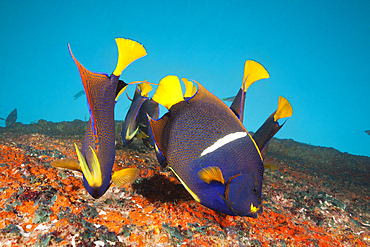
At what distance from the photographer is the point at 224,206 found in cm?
94

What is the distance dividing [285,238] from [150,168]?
1629 mm

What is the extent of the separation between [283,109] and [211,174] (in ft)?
2.48

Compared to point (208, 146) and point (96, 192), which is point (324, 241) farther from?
point (96, 192)

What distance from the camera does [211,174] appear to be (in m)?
0.93

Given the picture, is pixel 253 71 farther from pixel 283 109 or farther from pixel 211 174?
pixel 211 174

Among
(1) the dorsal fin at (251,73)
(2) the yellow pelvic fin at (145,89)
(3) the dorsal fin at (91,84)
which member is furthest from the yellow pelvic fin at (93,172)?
(2) the yellow pelvic fin at (145,89)

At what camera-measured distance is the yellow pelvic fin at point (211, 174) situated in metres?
0.92

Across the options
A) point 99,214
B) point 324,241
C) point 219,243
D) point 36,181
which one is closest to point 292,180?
point 324,241

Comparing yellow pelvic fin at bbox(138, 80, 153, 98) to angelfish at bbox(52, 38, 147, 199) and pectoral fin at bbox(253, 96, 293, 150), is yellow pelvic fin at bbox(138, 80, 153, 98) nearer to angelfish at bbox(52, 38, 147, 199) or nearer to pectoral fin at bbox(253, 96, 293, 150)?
angelfish at bbox(52, 38, 147, 199)

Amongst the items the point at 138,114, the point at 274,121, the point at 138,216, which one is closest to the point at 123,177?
the point at 138,216

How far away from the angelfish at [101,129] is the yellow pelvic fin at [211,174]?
50 cm

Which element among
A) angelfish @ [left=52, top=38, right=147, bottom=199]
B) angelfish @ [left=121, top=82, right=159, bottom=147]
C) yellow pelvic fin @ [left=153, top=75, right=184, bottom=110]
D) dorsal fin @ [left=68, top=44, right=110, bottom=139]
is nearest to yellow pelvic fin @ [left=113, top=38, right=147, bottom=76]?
angelfish @ [left=52, top=38, right=147, bottom=199]

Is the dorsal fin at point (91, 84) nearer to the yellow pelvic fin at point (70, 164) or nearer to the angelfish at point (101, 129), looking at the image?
the angelfish at point (101, 129)

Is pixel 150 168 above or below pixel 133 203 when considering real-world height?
above
